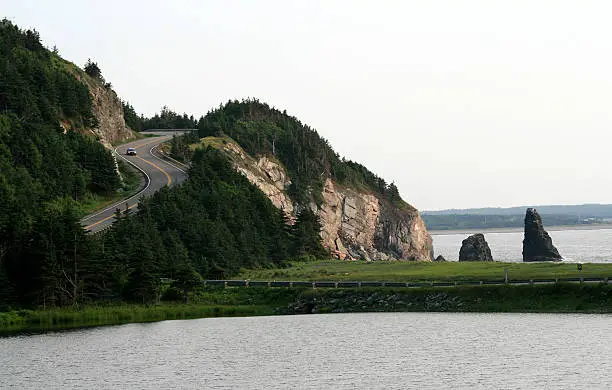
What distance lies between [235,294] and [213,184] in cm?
4430

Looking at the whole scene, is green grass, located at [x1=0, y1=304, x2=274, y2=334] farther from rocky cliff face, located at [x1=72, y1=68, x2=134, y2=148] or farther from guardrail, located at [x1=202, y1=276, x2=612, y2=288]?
rocky cliff face, located at [x1=72, y1=68, x2=134, y2=148]

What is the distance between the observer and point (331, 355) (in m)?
58.2

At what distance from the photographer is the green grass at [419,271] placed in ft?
304

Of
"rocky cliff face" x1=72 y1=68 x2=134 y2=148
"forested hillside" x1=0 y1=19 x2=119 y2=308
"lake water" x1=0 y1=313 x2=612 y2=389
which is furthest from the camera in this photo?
"rocky cliff face" x1=72 y1=68 x2=134 y2=148

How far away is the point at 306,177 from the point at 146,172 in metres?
38.7

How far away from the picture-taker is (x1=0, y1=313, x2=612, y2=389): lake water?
4884 cm

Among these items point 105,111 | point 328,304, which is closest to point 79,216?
point 328,304

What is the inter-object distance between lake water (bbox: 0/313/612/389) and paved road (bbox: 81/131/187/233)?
3965 centimetres

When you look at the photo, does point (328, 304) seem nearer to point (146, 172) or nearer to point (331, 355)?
point (331, 355)

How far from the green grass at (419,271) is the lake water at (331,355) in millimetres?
15385

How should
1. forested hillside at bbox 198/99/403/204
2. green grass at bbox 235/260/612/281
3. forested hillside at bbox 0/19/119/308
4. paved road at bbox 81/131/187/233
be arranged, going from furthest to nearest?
forested hillside at bbox 198/99/403/204 < paved road at bbox 81/131/187/233 < green grass at bbox 235/260/612/281 < forested hillside at bbox 0/19/119/308

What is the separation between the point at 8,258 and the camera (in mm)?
86750

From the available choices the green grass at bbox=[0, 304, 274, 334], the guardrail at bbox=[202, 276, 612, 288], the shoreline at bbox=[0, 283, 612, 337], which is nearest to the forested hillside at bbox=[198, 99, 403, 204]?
the guardrail at bbox=[202, 276, 612, 288]

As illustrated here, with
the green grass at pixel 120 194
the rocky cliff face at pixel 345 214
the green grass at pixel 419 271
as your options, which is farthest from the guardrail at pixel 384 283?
the rocky cliff face at pixel 345 214
